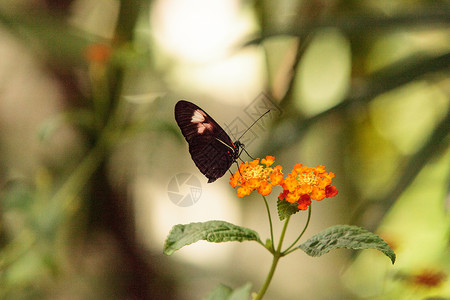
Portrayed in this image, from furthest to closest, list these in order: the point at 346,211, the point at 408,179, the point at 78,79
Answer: the point at 78,79 → the point at 346,211 → the point at 408,179

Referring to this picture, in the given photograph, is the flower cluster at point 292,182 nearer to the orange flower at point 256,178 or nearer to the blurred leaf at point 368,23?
the orange flower at point 256,178

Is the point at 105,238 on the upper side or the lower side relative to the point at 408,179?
lower

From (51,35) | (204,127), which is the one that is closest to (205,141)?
(204,127)

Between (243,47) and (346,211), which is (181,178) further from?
(346,211)

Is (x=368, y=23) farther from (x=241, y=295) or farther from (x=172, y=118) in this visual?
(x=241, y=295)

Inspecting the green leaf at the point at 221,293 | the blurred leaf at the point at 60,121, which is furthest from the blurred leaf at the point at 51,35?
the green leaf at the point at 221,293

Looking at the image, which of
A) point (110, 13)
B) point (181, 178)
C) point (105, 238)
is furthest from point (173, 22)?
point (181, 178)
